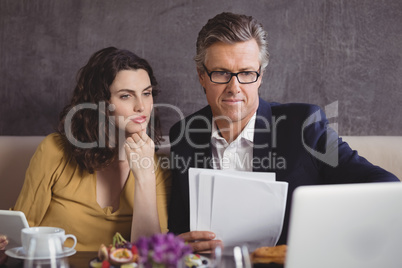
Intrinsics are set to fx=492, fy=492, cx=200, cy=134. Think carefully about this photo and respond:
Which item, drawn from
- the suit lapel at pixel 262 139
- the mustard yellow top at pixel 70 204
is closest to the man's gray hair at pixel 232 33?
the suit lapel at pixel 262 139

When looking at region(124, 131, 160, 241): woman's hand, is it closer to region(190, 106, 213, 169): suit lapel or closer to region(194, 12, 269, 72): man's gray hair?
region(190, 106, 213, 169): suit lapel

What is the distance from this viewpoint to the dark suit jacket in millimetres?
1843

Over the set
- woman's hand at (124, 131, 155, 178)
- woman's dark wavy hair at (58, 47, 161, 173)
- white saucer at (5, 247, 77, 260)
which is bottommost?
white saucer at (5, 247, 77, 260)

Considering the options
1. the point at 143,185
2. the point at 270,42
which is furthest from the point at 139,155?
the point at 270,42

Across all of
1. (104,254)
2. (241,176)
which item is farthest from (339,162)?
(104,254)

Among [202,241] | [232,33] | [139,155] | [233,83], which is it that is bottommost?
[202,241]

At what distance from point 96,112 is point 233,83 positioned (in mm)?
615

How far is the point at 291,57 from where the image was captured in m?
2.33

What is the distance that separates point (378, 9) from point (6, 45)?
5.80 feet

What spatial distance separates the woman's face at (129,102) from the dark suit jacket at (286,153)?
19 cm

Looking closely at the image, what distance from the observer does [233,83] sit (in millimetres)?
1879

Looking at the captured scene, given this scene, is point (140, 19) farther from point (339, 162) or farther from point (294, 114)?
point (339, 162)

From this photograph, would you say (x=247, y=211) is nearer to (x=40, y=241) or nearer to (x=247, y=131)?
(x=247, y=131)

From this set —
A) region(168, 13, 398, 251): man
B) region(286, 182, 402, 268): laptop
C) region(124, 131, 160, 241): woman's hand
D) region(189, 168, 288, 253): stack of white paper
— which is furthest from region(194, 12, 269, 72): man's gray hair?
region(286, 182, 402, 268): laptop
